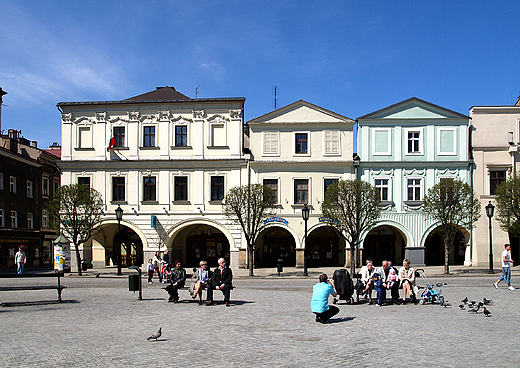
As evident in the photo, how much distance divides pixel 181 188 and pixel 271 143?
292 inches

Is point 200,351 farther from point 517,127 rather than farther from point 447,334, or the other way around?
point 517,127

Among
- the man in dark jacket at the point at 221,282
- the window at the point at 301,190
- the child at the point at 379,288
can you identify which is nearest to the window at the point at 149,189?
the window at the point at 301,190

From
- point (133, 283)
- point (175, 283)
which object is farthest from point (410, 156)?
point (133, 283)

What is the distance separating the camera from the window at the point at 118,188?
3566cm

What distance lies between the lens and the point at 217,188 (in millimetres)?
35156

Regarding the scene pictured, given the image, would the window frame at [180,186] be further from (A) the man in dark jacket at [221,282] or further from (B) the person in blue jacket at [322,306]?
(B) the person in blue jacket at [322,306]

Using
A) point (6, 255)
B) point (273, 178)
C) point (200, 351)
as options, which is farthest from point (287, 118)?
point (200, 351)

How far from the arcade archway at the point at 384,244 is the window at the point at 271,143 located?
9768 millimetres

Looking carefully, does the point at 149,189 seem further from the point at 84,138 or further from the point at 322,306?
the point at 322,306

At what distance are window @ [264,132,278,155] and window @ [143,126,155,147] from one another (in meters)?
8.42

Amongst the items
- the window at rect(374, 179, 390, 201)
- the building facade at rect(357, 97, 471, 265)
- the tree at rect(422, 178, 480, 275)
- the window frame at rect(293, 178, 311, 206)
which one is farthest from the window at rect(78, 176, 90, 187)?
the tree at rect(422, 178, 480, 275)

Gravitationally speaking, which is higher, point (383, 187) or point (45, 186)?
point (45, 186)

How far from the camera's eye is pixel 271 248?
37219 millimetres

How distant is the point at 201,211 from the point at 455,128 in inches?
768
